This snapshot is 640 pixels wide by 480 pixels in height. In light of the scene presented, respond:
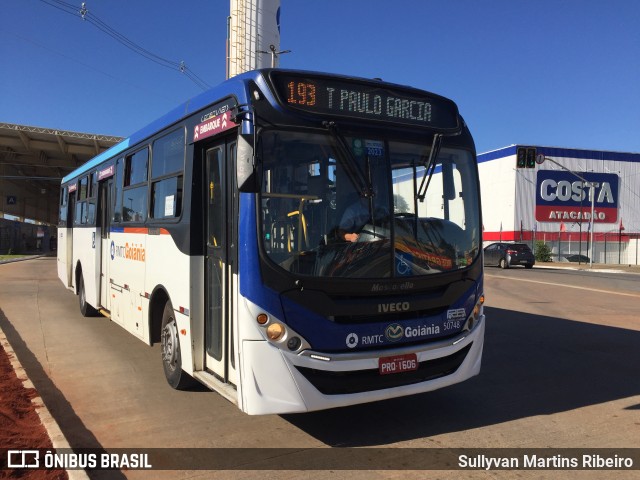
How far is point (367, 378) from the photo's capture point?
14.2 ft

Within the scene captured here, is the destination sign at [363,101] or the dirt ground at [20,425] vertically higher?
the destination sign at [363,101]

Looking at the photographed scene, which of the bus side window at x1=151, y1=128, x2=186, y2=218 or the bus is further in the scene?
the bus side window at x1=151, y1=128, x2=186, y2=218

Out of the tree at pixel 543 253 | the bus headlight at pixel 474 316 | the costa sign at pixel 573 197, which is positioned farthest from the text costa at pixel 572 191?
the bus headlight at pixel 474 316

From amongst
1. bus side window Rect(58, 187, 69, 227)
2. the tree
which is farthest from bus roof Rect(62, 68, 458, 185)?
the tree

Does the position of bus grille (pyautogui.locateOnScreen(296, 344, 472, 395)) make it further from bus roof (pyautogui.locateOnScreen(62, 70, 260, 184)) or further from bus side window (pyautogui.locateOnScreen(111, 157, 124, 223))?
bus side window (pyautogui.locateOnScreen(111, 157, 124, 223))

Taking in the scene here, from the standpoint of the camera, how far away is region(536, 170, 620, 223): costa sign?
52375 mm

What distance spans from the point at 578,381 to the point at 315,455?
154 inches

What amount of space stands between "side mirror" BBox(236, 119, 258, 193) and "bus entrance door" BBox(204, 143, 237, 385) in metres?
0.62

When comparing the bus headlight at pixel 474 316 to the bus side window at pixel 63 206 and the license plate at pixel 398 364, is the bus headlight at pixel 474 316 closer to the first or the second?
the license plate at pixel 398 364

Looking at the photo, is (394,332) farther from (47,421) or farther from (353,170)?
(47,421)

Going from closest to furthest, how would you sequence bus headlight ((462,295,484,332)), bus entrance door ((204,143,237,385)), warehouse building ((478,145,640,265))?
1. bus entrance door ((204,143,237,385))
2. bus headlight ((462,295,484,332))
3. warehouse building ((478,145,640,265))

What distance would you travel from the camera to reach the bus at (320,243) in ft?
13.6

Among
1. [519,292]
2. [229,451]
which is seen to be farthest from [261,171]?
[519,292]

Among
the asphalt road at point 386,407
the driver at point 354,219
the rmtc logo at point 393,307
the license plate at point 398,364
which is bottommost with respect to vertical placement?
the asphalt road at point 386,407
